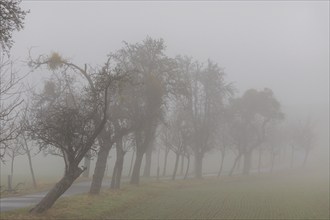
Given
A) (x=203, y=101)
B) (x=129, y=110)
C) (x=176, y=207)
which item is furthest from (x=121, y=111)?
(x=203, y=101)

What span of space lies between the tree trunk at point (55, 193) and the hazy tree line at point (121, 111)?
0.05 m

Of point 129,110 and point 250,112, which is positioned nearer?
point 129,110

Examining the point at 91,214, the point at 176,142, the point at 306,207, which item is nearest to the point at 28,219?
the point at 91,214

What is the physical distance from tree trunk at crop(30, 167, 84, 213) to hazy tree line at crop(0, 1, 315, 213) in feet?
0.17

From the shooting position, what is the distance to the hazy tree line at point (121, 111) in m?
22.3

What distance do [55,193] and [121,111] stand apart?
13.4 metres

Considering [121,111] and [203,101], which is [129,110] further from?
[203,101]

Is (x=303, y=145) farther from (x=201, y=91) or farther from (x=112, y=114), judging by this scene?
(x=112, y=114)

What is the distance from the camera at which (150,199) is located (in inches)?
1297

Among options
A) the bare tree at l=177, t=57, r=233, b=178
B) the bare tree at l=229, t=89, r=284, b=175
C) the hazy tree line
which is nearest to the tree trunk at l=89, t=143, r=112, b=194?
the hazy tree line

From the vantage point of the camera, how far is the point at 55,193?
22031 mm

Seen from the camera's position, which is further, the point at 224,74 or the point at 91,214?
the point at 224,74

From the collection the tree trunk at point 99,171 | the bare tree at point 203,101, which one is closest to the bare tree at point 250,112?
the bare tree at point 203,101

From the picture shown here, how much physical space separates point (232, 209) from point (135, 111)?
1268cm
